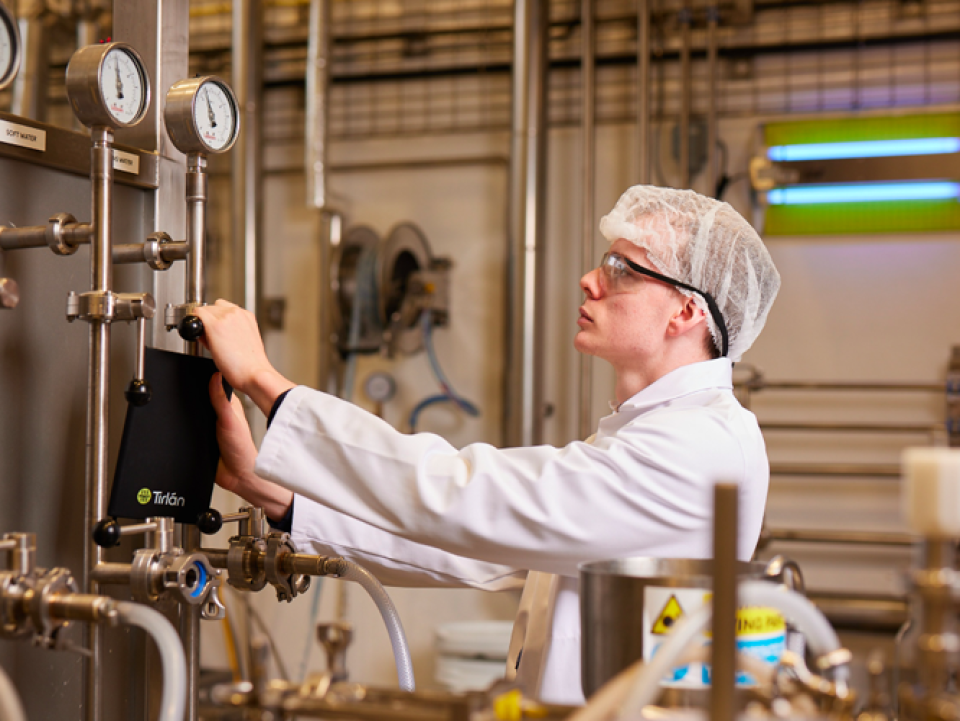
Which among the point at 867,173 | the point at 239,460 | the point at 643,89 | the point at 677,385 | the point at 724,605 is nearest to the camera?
the point at 724,605

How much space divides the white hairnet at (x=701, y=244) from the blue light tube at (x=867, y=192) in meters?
1.49

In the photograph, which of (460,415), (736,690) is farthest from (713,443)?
(460,415)

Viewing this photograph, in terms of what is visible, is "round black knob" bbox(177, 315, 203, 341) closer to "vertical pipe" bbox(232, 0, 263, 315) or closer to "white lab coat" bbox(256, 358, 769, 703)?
"white lab coat" bbox(256, 358, 769, 703)

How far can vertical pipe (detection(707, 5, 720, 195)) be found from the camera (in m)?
2.82

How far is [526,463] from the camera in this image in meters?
1.12

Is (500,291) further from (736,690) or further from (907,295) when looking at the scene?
(736,690)

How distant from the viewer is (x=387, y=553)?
140cm

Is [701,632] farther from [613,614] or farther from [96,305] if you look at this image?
[96,305]

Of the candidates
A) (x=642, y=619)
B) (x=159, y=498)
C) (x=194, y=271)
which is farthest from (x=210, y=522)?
(x=642, y=619)

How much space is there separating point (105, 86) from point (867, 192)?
2.35 meters

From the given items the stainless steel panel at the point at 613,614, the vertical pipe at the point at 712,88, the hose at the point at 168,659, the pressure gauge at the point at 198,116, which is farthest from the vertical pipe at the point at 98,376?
the vertical pipe at the point at 712,88

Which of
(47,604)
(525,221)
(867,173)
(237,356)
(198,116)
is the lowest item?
(47,604)

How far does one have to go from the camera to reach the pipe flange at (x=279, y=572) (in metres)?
1.12

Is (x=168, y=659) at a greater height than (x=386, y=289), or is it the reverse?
(x=386, y=289)
